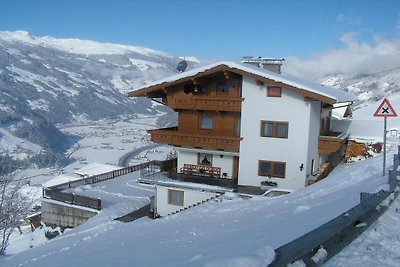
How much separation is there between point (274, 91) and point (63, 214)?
589 inches

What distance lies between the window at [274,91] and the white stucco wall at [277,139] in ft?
0.55

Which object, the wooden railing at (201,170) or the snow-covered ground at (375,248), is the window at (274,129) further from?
the snow-covered ground at (375,248)

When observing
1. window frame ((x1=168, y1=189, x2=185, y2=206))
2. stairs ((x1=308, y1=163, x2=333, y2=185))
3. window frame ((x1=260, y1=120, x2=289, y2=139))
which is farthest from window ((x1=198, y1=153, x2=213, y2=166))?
stairs ((x1=308, y1=163, x2=333, y2=185))

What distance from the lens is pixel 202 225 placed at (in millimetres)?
13617

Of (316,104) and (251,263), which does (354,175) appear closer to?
(316,104)

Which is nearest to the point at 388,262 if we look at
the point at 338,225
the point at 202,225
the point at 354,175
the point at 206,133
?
the point at 338,225

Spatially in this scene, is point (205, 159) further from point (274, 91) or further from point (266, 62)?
point (266, 62)

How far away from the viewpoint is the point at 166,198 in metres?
22.7

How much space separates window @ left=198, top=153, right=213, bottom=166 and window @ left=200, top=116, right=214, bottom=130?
156 centimetres

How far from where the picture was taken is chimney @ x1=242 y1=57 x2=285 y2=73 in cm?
2814

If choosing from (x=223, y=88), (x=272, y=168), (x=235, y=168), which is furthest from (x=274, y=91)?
(x=235, y=168)

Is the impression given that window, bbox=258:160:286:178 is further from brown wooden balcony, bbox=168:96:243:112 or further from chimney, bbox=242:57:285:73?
chimney, bbox=242:57:285:73

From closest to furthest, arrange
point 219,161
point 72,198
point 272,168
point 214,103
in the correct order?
point 272,168 < point 214,103 < point 219,161 < point 72,198

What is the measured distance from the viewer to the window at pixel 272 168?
71.8 ft
